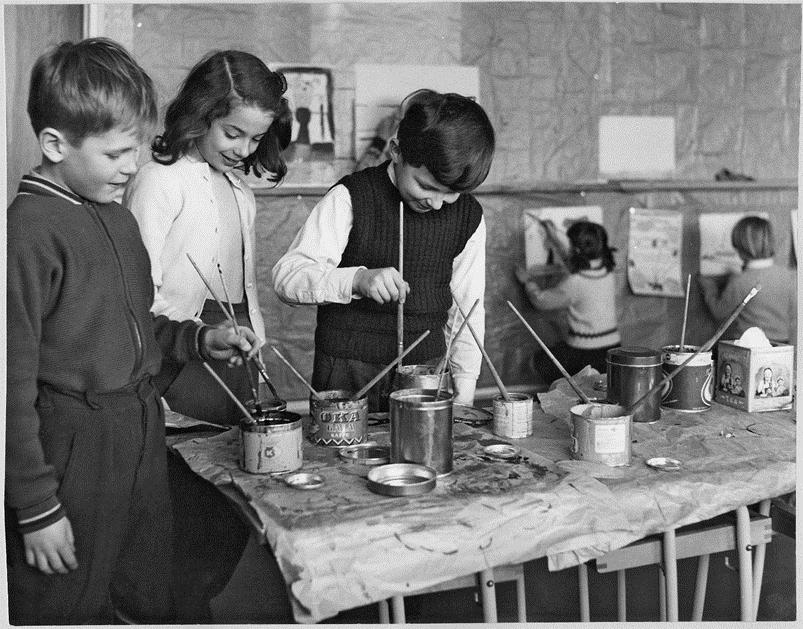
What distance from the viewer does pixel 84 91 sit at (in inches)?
55.5

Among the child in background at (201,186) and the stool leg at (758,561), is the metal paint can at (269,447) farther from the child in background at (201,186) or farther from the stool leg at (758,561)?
the stool leg at (758,561)

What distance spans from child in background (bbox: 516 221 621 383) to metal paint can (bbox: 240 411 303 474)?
212 cm

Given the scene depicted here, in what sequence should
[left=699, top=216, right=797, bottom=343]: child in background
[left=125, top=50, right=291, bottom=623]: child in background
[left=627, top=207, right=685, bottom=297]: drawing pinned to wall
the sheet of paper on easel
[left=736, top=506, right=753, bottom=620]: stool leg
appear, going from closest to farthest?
[left=736, top=506, right=753, bottom=620]: stool leg, [left=125, top=50, right=291, bottom=623]: child in background, [left=699, top=216, right=797, bottom=343]: child in background, the sheet of paper on easel, [left=627, top=207, right=685, bottom=297]: drawing pinned to wall

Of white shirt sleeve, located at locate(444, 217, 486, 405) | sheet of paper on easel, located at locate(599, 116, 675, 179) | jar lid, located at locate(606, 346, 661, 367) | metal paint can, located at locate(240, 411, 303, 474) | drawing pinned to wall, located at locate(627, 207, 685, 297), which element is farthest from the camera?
drawing pinned to wall, located at locate(627, 207, 685, 297)

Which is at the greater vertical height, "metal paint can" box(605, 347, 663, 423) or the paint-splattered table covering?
"metal paint can" box(605, 347, 663, 423)

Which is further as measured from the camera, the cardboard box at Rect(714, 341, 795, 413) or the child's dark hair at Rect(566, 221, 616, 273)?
the child's dark hair at Rect(566, 221, 616, 273)

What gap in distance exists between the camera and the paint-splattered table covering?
4.13ft

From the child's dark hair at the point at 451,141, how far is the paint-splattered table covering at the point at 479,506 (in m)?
0.56

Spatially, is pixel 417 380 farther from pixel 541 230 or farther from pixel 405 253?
pixel 541 230

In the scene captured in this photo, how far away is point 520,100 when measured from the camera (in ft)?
11.9

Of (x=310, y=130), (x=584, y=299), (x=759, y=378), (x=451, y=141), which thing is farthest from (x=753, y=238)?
(x=451, y=141)

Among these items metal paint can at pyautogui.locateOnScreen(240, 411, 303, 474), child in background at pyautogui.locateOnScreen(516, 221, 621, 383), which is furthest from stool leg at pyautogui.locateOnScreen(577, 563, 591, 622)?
child in background at pyautogui.locateOnScreen(516, 221, 621, 383)

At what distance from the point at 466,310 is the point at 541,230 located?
62.8 inches

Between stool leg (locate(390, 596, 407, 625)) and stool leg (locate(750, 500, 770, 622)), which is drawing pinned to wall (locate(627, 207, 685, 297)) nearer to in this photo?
stool leg (locate(750, 500, 770, 622))
